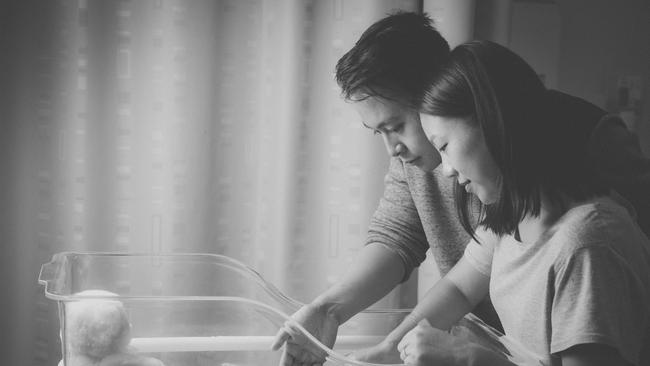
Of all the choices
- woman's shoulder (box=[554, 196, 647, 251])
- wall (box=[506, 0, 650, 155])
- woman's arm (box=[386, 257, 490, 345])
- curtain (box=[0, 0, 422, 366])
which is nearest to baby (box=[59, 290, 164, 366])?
woman's arm (box=[386, 257, 490, 345])

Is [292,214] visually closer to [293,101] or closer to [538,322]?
[293,101]

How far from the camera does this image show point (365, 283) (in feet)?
3.83

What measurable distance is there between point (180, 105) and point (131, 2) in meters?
0.24

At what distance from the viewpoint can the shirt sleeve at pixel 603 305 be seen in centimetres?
75

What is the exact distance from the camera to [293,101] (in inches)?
61.3

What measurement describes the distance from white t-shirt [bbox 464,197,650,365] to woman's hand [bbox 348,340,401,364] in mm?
161

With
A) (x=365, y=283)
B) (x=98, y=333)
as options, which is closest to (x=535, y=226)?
(x=365, y=283)

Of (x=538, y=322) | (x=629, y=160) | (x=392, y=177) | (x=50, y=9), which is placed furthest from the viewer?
(x=50, y=9)

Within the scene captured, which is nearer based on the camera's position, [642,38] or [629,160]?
[629,160]

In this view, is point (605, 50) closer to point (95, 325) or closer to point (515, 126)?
point (515, 126)

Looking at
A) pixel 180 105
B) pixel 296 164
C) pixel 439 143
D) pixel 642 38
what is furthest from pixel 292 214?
pixel 642 38

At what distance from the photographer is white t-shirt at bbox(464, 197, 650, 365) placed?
0.75 metres

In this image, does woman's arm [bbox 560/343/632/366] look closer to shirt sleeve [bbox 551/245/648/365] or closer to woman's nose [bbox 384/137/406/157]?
shirt sleeve [bbox 551/245/648/365]

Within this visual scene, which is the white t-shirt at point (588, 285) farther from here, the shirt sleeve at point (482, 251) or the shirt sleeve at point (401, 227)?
the shirt sleeve at point (401, 227)
